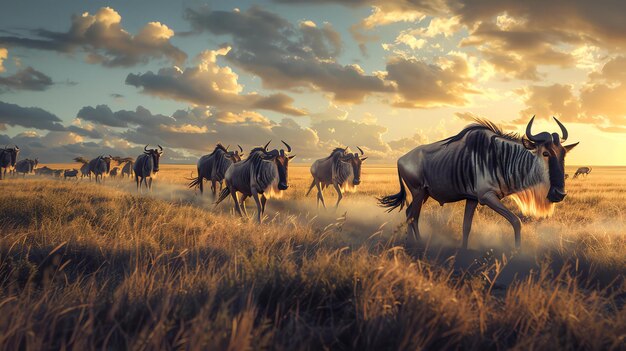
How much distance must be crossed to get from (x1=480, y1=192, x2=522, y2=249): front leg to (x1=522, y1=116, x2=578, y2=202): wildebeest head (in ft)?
1.95

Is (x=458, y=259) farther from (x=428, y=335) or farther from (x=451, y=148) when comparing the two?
(x=428, y=335)

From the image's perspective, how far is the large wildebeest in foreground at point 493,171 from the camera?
6234 millimetres

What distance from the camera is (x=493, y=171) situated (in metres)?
6.70

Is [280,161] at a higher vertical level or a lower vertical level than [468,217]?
higher

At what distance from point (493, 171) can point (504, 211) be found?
70 cm

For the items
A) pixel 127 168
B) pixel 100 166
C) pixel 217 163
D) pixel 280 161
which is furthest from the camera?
pixel 127 168

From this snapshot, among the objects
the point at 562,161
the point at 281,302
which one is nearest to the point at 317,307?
the point at 281,302

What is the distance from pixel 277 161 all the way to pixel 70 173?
41514 mm

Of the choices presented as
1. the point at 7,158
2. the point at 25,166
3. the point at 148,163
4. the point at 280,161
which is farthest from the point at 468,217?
the point at 25,166

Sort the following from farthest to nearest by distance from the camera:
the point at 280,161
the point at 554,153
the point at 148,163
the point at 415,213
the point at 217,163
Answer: the point at 148,163
the point at 217,163
the point at 280,161
the point at 415,213
the point at 554,153

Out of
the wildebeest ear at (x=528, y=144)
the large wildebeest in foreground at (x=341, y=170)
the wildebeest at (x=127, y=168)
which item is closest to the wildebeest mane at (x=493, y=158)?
the wildebeest ear at (x=528, y=144)

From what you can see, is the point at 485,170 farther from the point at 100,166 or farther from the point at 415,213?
the point at 100,166

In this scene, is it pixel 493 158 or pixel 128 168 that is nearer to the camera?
pixel 493 158

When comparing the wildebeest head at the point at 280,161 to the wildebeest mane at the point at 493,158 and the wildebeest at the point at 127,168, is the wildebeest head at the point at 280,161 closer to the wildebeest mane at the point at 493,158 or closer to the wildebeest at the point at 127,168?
the wildebeest mane at the point at 493,158
